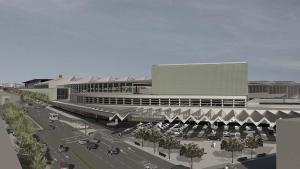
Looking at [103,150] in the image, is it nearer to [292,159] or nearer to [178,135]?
[178,135]

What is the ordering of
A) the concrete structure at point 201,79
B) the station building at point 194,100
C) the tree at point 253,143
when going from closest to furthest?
the tree at point 253,143, the station building at point 194,100, the concrete structure at point 201,79

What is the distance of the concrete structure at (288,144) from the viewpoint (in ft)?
125

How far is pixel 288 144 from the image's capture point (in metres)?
39.1

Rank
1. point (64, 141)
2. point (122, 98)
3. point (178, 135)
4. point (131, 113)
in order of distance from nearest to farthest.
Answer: point (64, 141) → point (178, 135) → point (131, 113) → point (122, 98)

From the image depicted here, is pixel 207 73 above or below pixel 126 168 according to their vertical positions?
above

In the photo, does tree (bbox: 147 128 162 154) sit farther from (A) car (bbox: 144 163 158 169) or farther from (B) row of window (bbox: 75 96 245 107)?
(B) row of window (bbox: 75 96 245 107)

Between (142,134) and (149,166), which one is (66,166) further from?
(142,134)

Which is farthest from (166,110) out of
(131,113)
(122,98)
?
(122,98)

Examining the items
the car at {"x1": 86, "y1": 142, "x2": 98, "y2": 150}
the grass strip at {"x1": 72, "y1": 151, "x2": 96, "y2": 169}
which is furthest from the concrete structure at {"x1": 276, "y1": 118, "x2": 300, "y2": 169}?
the car at {"x1": 86, "y1": 142, "x2": 98, "y2": 150}

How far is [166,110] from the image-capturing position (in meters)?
101

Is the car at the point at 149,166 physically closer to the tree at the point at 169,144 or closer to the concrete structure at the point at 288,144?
the tree at the point at 169,144

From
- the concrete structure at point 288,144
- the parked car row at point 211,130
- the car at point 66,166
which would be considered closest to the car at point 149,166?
the car at point 66,166

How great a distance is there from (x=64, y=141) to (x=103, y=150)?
1472 centimetres

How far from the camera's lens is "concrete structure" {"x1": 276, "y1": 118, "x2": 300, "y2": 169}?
125 ft
